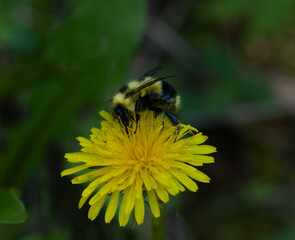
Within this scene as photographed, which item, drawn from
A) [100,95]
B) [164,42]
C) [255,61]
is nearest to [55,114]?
[100,95]

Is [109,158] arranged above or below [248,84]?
below

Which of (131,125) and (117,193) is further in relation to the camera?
(131,125)

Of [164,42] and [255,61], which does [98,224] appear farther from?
[255,61]

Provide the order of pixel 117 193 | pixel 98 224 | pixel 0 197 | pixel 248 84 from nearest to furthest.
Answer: pixel 117 193 → pixel 0 197 → pixel 98 224 → pixel 248 84

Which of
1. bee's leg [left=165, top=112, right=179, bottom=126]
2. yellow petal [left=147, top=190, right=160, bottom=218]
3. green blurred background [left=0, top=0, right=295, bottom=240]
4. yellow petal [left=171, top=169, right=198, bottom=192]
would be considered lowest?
yellow petal [left=147, top=190, right=160, bottom=218]

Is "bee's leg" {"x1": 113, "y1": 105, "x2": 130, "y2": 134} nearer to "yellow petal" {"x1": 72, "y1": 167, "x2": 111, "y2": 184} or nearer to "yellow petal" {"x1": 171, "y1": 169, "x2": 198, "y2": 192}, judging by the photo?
"yellow petal" {"x1": 72, "y1": 167, "x2": 111, "y2": 184}

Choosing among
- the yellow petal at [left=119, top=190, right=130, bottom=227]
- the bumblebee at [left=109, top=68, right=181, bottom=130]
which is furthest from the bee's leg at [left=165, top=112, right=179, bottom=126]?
the yellow petal at [left=119, top=190, right=130, bottom=227]

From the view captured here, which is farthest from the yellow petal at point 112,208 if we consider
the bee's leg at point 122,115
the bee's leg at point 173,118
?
the bee's leg at point 173,118
